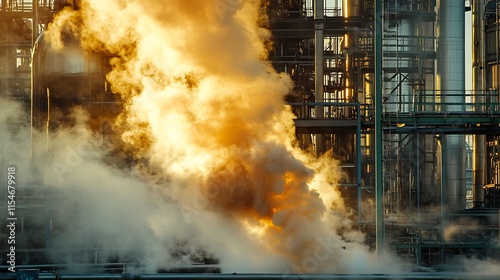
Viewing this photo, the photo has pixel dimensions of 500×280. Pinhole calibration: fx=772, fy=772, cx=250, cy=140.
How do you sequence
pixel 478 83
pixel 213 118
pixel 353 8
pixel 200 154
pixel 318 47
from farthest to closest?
pixel 478 83, pixel 353 8, pixel 318 47, pixel 213 118, pixel 200 154

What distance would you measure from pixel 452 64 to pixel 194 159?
53.9 feet

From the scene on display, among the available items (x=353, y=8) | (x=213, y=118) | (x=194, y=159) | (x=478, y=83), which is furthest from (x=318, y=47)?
(x=194, y=159)

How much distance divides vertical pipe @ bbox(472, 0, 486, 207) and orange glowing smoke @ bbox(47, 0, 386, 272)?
1817 cm

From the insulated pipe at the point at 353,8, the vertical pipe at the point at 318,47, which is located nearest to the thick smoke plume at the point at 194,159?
the vertical pipe at the point at 318,47

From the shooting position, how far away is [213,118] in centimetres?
1883

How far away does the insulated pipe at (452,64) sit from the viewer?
103ft

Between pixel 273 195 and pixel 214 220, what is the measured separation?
2284mm

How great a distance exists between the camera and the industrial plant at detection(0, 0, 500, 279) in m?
17.5

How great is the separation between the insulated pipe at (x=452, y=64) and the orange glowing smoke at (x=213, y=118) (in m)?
10.4

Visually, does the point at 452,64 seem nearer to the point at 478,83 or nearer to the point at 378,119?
the point at 478,83

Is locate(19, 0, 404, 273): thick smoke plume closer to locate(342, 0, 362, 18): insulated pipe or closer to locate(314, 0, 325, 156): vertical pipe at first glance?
locate(314, 0, 325, 156): vertical pipe

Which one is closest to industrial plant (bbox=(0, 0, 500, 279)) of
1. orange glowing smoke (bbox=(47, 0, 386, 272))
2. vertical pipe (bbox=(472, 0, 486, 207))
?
orange glowing smoke (bbox=(47, 0, 386, 272))

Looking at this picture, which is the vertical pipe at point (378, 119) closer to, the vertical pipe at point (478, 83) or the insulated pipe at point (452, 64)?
the insulated pipe at point (452, 64)

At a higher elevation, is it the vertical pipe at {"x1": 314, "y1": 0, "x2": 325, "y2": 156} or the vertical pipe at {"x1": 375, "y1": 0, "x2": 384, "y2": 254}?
the vertical pipe at {"x1": 314, "y1": 0, "x2": 325, "y2": 156}
